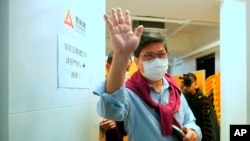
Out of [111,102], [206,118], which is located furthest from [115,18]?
[206,118]

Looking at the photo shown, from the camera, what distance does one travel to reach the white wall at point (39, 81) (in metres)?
0.56

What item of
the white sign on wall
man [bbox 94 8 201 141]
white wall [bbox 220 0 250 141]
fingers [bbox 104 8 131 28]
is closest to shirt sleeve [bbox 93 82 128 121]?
man [bbox 94 8 201 141]

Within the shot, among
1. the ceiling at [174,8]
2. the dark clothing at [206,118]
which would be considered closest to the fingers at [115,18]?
the ceiling at [174,8]

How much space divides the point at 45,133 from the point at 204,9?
2034mm

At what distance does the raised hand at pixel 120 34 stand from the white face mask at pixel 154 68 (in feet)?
1.12

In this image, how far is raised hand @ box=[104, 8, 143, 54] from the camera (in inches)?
32.6

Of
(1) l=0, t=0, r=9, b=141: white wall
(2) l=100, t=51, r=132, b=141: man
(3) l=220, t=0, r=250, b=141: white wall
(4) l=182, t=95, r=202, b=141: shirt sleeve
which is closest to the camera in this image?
(1) l=0, t=0, r=9, b=141: white wall

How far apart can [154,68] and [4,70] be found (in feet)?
2.51

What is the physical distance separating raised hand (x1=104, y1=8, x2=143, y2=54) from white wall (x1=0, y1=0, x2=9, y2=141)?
0.37 metres

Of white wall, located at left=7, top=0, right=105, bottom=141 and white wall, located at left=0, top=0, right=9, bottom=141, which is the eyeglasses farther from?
white wall, located at left=0, top=0, right=9, bottom=141

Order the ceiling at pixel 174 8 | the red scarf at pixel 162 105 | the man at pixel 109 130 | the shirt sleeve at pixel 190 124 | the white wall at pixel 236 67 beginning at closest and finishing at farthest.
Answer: the red scarf at pixel 162 105, the shirt sleeve at pixel 190 124, the man at pixel 109 130, the white wall at pixel 236 67, the ceiling at pixel 174 8

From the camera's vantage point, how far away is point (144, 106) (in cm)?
112

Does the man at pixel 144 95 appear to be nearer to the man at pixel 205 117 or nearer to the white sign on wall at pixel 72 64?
the white sign on wall at pixel 72 64

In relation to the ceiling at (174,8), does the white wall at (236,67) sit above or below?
below
